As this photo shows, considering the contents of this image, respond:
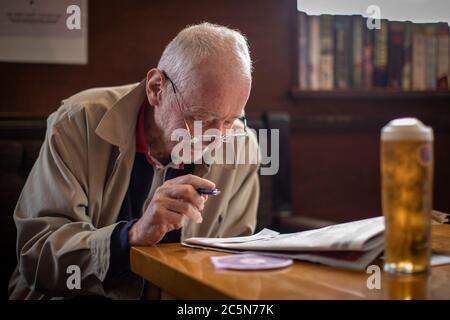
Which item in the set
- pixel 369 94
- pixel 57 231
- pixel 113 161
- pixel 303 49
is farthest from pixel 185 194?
pixel 369 94

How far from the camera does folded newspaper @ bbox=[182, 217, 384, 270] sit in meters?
0.82

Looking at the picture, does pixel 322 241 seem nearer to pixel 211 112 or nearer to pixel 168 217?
pixel 168 217

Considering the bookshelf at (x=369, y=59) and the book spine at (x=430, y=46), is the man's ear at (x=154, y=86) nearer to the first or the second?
the bookshelf at (x=369, y=59)

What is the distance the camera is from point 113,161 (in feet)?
4.76

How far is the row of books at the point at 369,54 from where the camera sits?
2.27 meters

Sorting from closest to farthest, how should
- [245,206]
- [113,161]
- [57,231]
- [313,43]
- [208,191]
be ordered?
[208,191]
[57,231]
[113,161]
[245,206]
[313,43]

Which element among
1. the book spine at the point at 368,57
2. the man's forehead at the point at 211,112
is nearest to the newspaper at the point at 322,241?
the man's forehead at the point at 211,112

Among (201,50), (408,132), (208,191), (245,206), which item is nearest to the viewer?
(408,132)

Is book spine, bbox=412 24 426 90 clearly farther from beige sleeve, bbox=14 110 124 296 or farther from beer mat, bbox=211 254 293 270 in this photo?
beer mat, bbox=211 254 293 270

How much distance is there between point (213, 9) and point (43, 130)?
82cm

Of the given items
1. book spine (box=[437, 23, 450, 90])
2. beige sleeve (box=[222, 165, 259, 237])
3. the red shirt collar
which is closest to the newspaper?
the red shirt collar

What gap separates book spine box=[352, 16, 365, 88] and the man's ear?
1.09m

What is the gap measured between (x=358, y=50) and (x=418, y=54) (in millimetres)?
→ 247

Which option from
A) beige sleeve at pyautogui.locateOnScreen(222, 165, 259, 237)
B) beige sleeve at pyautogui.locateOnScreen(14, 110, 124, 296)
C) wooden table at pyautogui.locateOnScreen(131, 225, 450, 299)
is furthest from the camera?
beige sleeve at pyautogui.locateOnScreen(222, 165, 259, 237)
